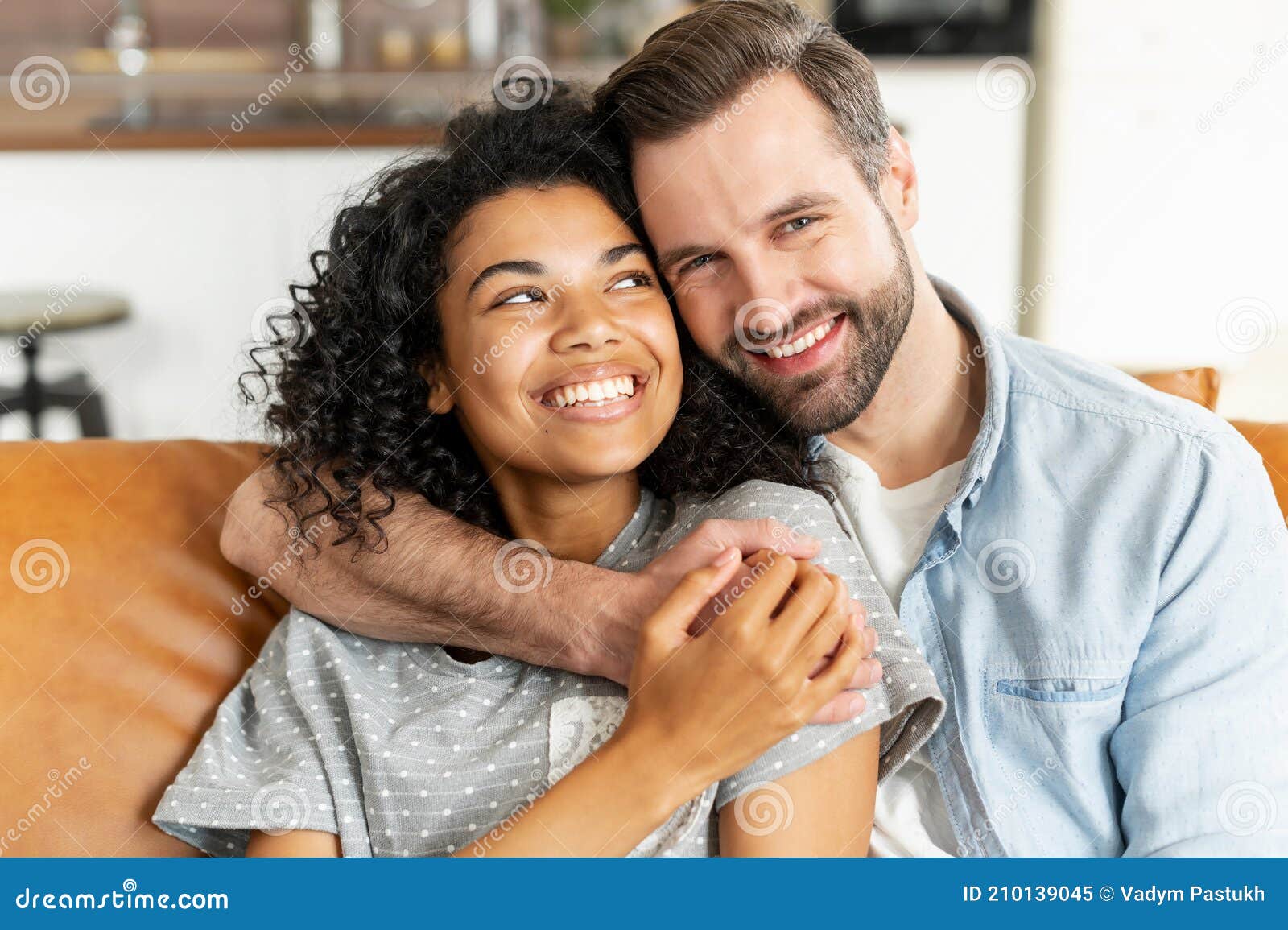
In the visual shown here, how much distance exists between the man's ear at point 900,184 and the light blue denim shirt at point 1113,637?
1.09ft

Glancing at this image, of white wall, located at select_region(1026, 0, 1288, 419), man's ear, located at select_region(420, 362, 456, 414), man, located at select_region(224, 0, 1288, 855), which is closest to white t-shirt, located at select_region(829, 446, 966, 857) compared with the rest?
man, located at select_region(224, 0, 1288, 855)

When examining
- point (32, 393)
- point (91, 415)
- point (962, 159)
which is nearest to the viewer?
point (32, 393)

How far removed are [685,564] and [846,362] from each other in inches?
14.2

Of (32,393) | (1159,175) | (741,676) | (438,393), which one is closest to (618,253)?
(438,393)

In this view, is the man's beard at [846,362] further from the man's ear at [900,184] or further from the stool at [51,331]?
the stool at [51,331]

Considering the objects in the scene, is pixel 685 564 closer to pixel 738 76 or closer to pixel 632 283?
pixel 632 283

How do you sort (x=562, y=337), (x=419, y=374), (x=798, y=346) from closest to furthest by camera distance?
(x=562, y=337) < (x=798, y=346) < (x=419, y=374)

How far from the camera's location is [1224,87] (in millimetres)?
3930

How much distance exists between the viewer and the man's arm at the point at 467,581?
1219mm

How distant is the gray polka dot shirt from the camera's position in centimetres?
119

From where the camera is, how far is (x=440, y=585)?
1.34 meters

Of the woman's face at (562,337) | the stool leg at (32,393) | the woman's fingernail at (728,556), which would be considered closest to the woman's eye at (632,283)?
the woman's face at (562,337)
